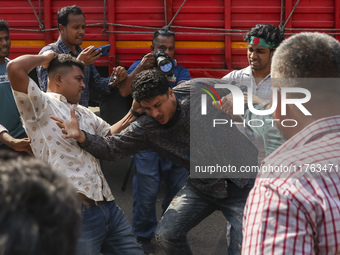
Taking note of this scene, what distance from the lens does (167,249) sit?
11.0 ft

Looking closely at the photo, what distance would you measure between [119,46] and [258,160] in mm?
2393

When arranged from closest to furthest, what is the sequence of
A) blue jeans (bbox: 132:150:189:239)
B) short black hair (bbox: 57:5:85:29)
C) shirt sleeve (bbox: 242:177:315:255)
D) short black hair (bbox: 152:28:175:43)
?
1. shirt sleeve (bbox: 242:177:315:255)
2. blue jeans (bbox: 132:150:189:239)
3. short black hair (bbox: 57:5:85:29)
4. short black hair (bbox: 152:28:175:43)

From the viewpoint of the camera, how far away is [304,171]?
53.2 inches

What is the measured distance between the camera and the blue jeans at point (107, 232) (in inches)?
116

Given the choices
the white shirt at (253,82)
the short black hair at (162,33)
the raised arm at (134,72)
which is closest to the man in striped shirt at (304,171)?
the white shirt at (253,82)

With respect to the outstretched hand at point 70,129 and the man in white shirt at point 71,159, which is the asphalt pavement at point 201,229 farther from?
the outstretched hand at point 70,129

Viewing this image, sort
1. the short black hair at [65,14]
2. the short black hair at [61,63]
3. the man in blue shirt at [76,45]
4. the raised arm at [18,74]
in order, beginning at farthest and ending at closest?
the short black hair at [65,14], the man in blue shirt at [76,45], the short black hair at [61,63], the raised arm at [18,74]

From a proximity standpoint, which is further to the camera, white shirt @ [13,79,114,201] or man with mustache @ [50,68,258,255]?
man with mustache @ [50,68,258,255]

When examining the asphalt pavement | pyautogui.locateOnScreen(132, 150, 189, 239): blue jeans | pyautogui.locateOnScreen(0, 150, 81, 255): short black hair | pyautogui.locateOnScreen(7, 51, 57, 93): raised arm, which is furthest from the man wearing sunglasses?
pyautogui.locateOnScreen(0, 150, 81, 255): short black hair

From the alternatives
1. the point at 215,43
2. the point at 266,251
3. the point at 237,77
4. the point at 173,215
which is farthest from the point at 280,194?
the point at 215,43

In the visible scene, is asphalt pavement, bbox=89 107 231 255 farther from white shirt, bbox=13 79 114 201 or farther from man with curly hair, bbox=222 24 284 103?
white shirt, bbox=13 79 114 201

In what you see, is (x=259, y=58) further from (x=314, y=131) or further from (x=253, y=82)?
(x=314, y=131)

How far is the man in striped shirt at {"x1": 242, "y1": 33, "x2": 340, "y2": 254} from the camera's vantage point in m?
1.31

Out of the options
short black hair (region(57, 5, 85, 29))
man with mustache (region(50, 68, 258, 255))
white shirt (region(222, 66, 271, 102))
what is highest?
short black hair (region(57, 5, 85, 29))
